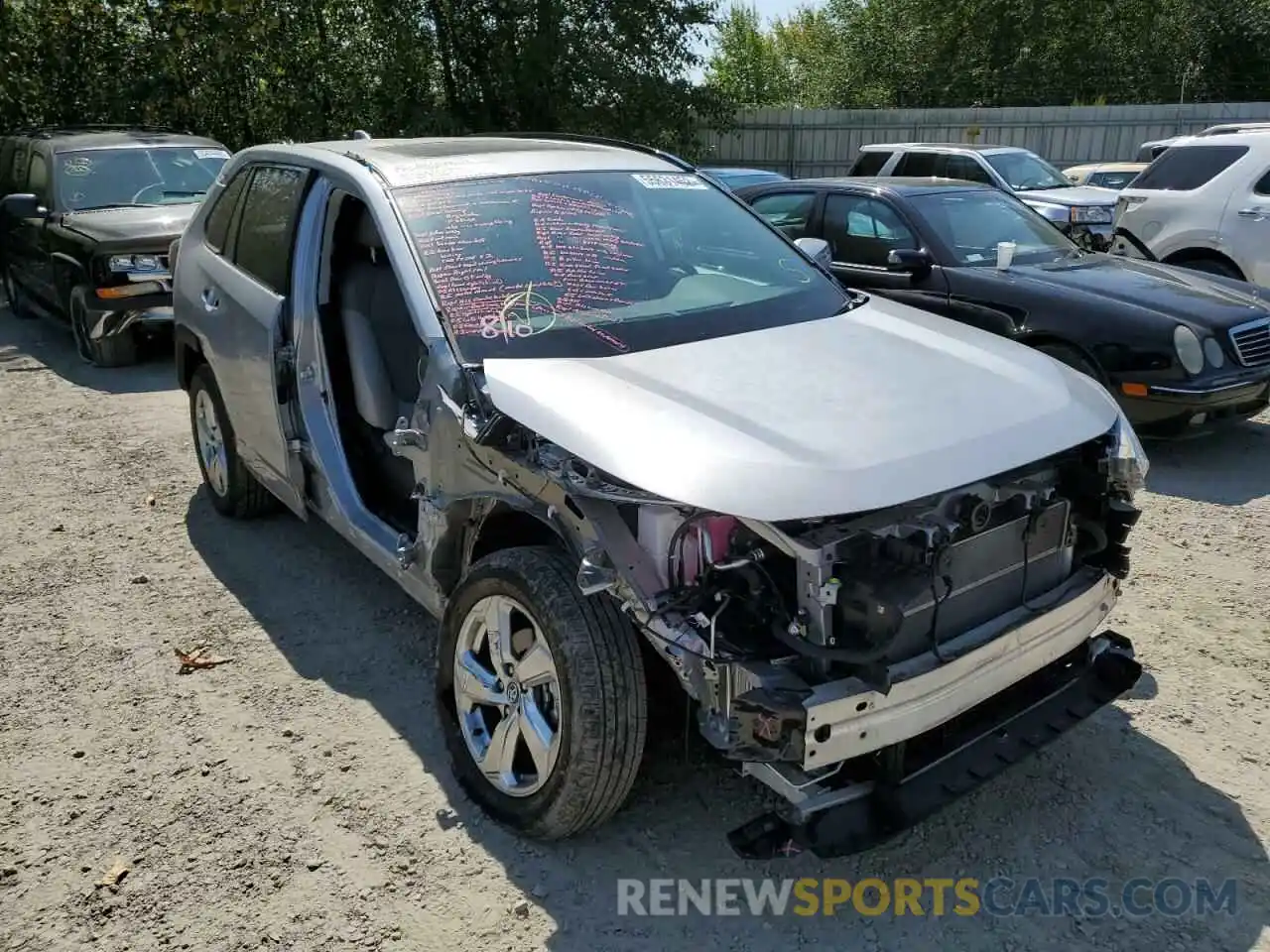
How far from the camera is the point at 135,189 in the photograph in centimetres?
951

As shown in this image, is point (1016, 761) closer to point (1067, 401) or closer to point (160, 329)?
point (1067, 401)

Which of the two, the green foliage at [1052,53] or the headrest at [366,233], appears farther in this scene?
the green foliage at [1052,53]

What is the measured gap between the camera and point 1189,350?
236 inches

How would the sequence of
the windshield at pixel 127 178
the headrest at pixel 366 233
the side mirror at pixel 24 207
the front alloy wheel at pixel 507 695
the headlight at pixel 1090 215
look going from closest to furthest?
the front alloy wheel at pixel 507 695 → the headrest at pixel 366 233 → the side mirror at pixel 24 207 → the windshield at pixel 127 178 → the headlight at pixel 1090 215

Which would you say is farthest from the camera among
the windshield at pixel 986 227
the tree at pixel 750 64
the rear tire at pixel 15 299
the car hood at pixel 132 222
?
the tree at pixel 750 64

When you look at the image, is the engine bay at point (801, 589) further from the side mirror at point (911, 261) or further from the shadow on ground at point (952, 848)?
the side mirror at point (911, 261)

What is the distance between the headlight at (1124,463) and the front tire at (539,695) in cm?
153

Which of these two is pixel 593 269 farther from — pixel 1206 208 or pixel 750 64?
pixel 750 64

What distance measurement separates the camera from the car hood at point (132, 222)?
8448 millimetres

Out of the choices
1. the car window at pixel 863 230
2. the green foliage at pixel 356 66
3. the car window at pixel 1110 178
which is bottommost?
the car window at pixel 863 230

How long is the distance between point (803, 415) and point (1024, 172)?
12.9 meters

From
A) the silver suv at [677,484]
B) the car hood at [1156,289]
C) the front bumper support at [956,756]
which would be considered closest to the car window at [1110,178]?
the car hood at [1156,289]

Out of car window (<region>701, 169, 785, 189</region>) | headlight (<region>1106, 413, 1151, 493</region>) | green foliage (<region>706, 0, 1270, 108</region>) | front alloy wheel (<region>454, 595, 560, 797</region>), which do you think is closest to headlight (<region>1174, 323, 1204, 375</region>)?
headlight (<region>1106, 413, 1151, 493</region>)

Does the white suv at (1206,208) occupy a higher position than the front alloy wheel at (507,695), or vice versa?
the white suv at (1206,208)
